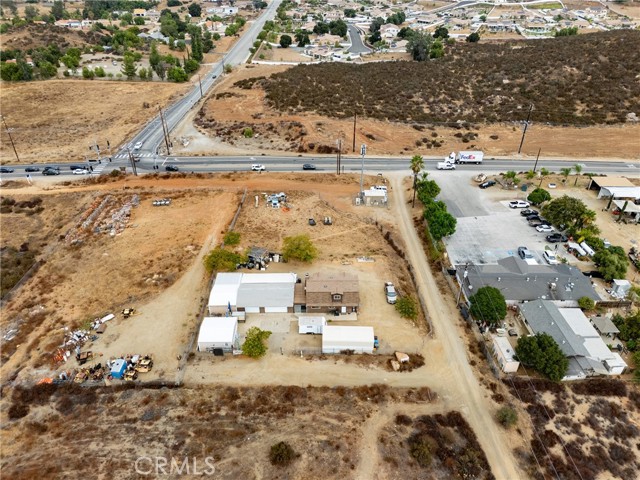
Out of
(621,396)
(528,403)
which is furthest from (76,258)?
(621,396)

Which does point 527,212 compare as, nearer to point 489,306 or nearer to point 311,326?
point 489,306

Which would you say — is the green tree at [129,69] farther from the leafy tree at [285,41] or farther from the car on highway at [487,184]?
the car on highway at [487,184]

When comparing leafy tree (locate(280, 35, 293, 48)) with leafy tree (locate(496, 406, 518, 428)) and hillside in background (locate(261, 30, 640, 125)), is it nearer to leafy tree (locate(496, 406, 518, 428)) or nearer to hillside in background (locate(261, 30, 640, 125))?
hillside in background (locate(261, 30, 640, 125))

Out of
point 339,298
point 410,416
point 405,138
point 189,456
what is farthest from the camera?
point 405,138

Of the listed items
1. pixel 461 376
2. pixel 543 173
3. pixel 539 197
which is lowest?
pixel 461 376

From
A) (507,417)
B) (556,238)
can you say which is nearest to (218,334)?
(507,417)

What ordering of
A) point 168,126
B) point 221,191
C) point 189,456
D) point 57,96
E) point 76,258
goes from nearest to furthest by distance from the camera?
1. point 189,456
2. point 76,258
3. point 221,191
4. point 168,126
5. point 57,96

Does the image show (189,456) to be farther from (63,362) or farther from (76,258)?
(76,258)
